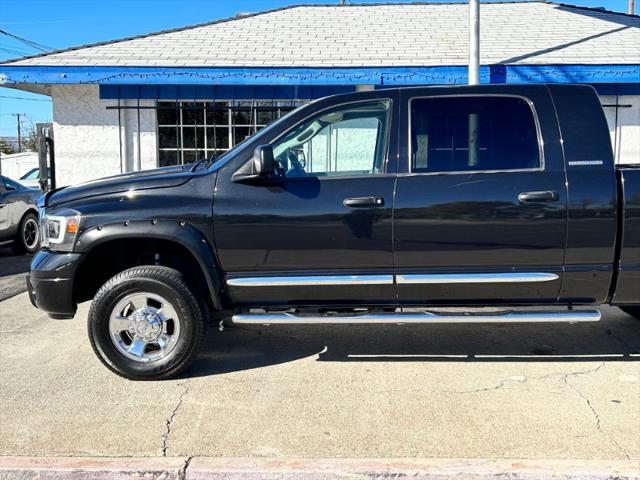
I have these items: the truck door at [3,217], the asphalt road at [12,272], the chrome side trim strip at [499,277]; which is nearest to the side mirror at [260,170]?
the chrome side trim strip at [499,277]

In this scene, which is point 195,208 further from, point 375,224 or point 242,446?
point 242,446

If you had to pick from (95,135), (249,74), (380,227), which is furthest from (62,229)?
(95,135)

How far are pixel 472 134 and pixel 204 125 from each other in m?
7.22

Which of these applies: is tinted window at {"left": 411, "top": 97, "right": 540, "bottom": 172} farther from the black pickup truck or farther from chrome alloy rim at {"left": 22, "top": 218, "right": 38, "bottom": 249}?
chrome alloy rim at {"left": 22, "top": 218, "right": 38, "bottom": 249}

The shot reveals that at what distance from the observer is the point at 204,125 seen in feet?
35.4

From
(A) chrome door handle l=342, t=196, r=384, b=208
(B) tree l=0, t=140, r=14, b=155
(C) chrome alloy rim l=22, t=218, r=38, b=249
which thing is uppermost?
(B) tree l=0, t=140, r=14, b=155

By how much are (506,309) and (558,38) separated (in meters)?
8.59

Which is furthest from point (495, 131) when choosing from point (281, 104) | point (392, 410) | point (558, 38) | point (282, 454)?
point (558, 38)

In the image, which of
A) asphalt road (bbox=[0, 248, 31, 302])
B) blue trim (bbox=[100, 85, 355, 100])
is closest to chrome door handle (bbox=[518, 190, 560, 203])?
asphalt road (bbox=[0, 248, 31, 302])

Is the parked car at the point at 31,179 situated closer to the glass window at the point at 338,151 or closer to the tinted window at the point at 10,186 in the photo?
the tinted window at the point at 10,186

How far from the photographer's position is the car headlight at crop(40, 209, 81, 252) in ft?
14.2

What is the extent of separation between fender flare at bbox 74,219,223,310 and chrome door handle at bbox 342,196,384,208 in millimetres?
1034

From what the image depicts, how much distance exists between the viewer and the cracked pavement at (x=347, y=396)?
350 cm

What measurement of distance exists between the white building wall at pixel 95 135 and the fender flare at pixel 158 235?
6.72 m
